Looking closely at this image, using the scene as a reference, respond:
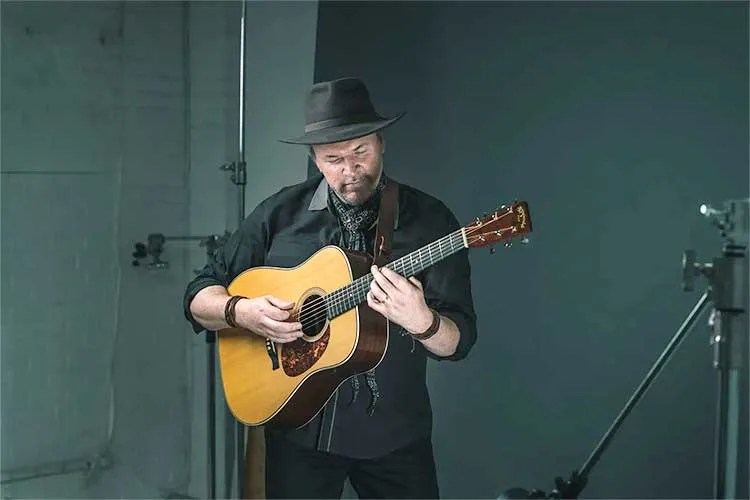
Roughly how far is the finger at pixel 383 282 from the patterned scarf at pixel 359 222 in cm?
8

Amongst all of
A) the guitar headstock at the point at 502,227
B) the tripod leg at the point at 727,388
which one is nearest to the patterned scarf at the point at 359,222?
the guitar headstock at the point at 502,227

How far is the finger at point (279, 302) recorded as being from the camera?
6.11 ft

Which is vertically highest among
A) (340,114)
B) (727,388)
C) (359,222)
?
(340,114)

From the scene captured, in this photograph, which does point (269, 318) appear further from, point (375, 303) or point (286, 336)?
point (375, 303)

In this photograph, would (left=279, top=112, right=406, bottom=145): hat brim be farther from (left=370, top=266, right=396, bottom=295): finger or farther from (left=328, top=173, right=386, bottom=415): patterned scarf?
(left=370, top=266, right=396, bottom=295): finger

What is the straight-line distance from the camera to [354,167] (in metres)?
1.86

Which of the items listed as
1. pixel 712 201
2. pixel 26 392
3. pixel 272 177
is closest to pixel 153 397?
pixel 26 392

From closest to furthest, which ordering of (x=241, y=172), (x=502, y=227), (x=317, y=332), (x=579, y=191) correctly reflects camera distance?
(x=502, y=227)
(x=317, y=332)
(x=579, y=191)
(x=241, y=172)

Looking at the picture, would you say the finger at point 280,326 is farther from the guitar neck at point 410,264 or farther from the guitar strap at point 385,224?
the guitar strap at point 385,224

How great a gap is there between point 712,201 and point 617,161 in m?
0.20

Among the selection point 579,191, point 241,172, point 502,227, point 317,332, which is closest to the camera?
point 502,227

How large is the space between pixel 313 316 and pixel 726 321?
809 mm

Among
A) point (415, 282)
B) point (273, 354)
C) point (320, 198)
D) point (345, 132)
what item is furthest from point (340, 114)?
point (273, 354)

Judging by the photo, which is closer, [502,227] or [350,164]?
[502,227]
